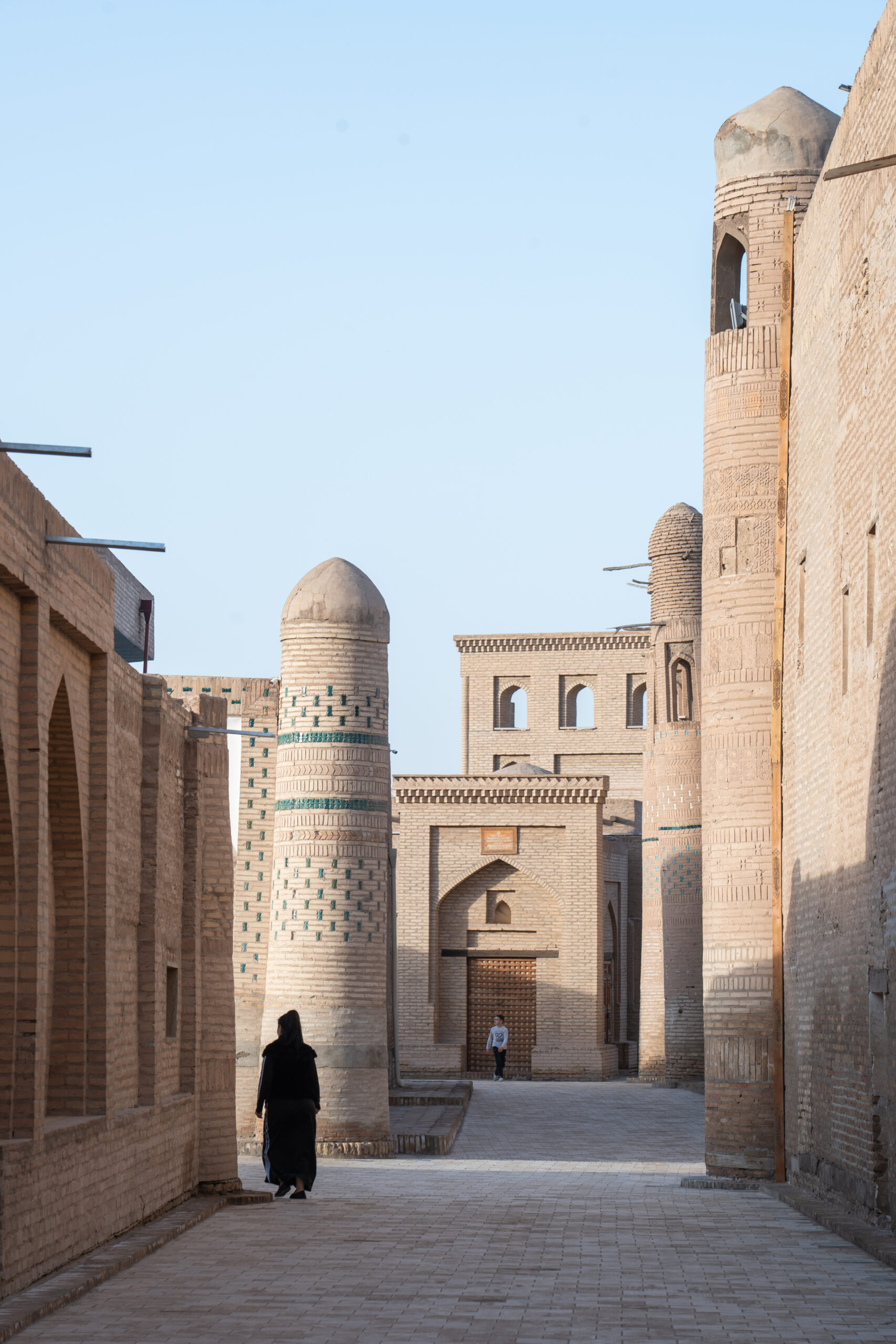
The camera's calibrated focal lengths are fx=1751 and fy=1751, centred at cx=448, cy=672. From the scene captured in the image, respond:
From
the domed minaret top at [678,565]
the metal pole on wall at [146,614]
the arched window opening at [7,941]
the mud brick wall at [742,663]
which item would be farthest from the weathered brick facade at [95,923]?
the domed minaret top at [678,565]

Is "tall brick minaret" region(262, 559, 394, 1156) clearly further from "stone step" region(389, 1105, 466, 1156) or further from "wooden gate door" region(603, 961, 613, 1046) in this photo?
"wooden gate door" region(603, 961, 613, 1046)

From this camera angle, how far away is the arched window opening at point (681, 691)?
24.9 metres

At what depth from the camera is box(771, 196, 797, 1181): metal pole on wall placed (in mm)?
12812

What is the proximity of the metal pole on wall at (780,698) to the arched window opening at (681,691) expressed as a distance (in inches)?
457

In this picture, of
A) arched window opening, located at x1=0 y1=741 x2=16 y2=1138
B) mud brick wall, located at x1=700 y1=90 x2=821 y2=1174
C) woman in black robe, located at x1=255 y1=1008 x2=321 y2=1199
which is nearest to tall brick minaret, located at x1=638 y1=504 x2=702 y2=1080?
mud brick wall, located at x1=700 y1=90 x2=821 y2=1174

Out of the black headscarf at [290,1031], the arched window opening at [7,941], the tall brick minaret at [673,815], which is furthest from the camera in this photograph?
the tall brick minaret at [673,815]

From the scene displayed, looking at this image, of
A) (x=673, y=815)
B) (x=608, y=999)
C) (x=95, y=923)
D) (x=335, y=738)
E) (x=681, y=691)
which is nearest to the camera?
(x=95, y=923)

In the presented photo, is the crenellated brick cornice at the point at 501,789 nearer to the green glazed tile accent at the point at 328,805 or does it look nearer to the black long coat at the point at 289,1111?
the green glazed tile accent at the point at 328,805

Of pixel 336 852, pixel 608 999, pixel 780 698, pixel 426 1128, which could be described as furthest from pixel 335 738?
pixel 608 999

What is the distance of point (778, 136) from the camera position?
1389 cm

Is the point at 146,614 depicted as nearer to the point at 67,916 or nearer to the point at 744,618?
the point at 744,618

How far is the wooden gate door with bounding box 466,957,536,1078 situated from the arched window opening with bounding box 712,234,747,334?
1616 centimetres

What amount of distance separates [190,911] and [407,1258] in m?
3.68

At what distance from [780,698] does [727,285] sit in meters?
3.70
